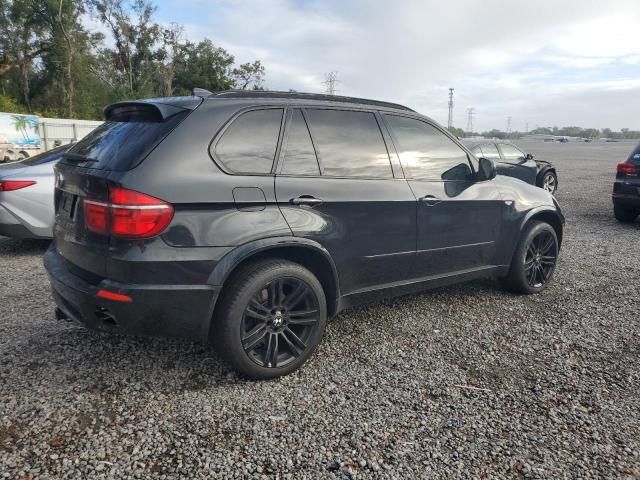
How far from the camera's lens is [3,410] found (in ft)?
8.56

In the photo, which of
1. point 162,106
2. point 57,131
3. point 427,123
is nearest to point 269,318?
point 162,106

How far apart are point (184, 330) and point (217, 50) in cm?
5014

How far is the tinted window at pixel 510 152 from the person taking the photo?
38.4ft

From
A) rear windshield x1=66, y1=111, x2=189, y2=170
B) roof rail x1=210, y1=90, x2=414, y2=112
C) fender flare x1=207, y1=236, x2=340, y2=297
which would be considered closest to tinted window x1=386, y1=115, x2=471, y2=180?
roof rail x1=210, y1=90, x2=414, y2=112

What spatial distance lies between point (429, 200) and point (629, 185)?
6.37 metres

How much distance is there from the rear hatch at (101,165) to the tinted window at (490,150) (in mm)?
9590

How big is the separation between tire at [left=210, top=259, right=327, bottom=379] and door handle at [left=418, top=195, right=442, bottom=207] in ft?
3.61

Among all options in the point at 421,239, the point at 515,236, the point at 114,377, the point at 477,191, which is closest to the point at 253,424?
the point at 114,377

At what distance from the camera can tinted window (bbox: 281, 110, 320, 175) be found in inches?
120

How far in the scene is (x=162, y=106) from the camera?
2.89m

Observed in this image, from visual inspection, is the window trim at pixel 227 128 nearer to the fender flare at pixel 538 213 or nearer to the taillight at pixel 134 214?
the taillight at pixel 134 214

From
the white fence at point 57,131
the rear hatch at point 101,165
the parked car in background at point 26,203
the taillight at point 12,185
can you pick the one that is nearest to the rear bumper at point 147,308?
the rear hatch at point 101,165

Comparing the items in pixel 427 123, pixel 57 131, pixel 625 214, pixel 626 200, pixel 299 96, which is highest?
pixel 57 131

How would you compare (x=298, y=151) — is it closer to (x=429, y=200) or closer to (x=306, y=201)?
(x=306, y=201)
